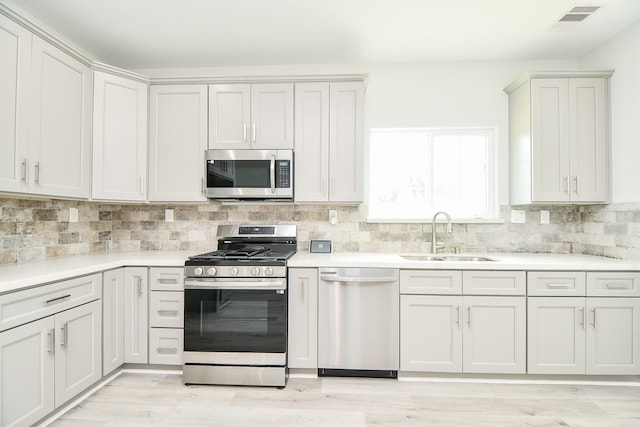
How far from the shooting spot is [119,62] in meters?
3.19

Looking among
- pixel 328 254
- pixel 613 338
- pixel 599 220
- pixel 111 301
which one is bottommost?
pixel 613 338

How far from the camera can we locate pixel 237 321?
2.47m

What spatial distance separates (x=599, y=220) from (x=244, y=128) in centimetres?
319

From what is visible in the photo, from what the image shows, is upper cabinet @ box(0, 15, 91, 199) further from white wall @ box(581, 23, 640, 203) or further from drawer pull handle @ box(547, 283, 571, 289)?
white wall @ box(581, 23, 640, 203)

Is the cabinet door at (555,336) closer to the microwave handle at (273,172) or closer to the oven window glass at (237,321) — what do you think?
the oven window glass at (237,321)

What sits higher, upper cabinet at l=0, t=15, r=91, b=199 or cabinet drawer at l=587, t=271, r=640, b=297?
upper cabinet at l=0, t=15, r=91, b=199

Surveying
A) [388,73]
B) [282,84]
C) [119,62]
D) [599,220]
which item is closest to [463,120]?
[388,73]

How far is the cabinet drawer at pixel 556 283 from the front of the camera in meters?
2.44

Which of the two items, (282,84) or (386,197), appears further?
(386,197)

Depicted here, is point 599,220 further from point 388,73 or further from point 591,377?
point 388,73

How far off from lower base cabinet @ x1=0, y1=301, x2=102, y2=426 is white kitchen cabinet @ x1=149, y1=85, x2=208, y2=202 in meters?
1.08

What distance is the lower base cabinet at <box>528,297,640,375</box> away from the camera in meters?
2.41

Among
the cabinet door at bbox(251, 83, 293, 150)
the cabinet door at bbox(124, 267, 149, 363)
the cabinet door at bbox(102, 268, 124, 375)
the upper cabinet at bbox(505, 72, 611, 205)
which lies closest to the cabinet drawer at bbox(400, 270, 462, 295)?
the upper cabinet at bbox(505, 72, 611, 205)

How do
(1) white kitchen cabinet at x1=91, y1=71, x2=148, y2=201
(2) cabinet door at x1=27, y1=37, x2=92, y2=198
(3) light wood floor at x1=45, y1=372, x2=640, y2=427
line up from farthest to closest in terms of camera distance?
(1) white kitchen cabinet at x1=91, y1=71, x2=148, y2=201
(2) cabinet door at x1=27, y1=37, x2=92, y2=198
(3) light wood floor at x1=45, y1=372, x2=640, y2=427
